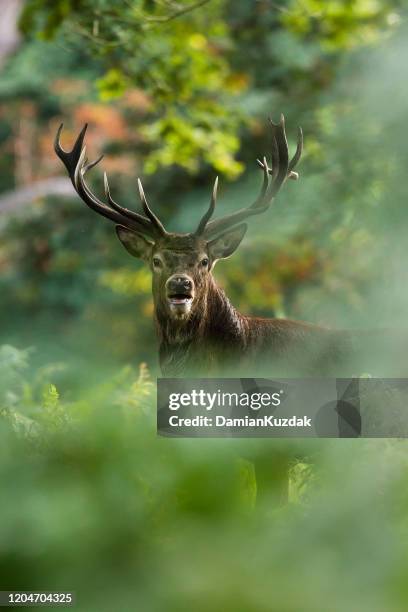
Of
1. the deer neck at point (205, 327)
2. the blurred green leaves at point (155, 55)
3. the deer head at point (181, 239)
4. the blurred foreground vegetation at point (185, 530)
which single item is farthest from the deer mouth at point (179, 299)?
the blurred green leaves at point (155, 55)

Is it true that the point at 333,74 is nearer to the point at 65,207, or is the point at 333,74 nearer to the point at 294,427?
the point at 65,207

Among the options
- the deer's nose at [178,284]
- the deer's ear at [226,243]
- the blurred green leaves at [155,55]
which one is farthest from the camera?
the blurred green leaves at [155,55]

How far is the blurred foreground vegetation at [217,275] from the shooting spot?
65cm

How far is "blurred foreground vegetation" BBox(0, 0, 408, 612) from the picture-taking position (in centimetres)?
65

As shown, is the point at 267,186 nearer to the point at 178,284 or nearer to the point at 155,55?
the point at 178,284

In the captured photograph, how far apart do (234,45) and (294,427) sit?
26.3 feet

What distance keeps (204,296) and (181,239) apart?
→ 0.15 meters

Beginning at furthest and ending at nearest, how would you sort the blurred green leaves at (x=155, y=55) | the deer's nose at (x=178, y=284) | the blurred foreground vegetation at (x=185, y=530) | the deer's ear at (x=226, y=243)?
the blurred green leaves at (x=155, y=55)
the deer's ear at (x=226, y=243)
the deer's nose at (x=178, y=284)
the blurred foreground vegetation at (x=185, y=530)

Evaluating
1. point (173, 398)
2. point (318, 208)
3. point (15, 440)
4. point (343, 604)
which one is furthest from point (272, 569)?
point (318, 208)

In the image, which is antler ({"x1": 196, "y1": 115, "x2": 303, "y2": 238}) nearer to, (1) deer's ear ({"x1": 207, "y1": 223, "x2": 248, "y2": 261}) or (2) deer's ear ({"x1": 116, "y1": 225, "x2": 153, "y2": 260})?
(1) deer's ear ({"x1": 207, "y1": 223, "x2": 248, "y2": 261})

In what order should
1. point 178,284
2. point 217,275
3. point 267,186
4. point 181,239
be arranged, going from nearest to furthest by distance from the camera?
point 178,284 < point 181,239 < point 267,186 < point 217,275

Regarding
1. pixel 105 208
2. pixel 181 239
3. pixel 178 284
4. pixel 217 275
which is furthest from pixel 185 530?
pixel 217 275

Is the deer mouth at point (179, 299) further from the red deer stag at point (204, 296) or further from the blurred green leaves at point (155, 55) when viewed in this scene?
the blurred green leaves at point (155, 55)

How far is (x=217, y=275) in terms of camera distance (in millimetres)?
7672
